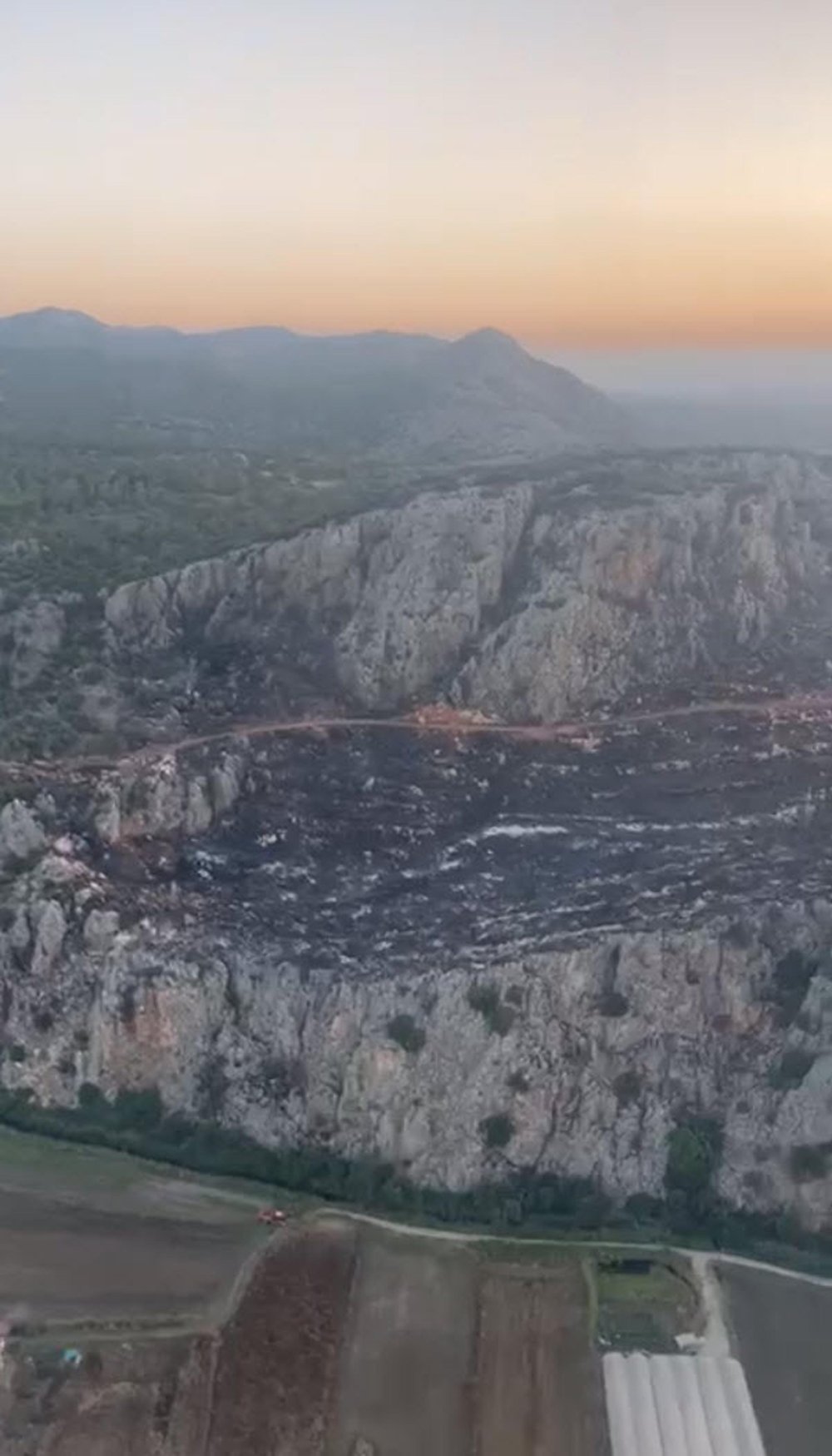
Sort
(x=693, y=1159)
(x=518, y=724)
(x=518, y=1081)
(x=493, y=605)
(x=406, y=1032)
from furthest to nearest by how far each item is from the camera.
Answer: (x=493, y=605), (x=518, y=724), (x=406, y=1032), (x=518, y=1081), (x=693, y=1159)

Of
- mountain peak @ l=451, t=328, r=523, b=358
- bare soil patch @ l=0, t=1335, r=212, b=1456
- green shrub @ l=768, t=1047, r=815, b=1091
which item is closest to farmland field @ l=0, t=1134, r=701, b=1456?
bare soil patch @ l=0, t=1335, r=212, b=1456

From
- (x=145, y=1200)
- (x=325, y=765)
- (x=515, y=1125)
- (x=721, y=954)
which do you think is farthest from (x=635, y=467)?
(x=145, y=1200)

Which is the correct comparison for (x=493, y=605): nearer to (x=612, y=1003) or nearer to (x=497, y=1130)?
(x=612, y=1003)

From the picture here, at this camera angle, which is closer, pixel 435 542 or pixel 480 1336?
pixel 480 1336

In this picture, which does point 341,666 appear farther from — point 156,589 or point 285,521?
point 285,521

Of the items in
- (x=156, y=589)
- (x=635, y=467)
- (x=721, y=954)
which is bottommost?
(x=721, y=954)

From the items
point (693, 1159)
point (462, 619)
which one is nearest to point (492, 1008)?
point (693, 1159)

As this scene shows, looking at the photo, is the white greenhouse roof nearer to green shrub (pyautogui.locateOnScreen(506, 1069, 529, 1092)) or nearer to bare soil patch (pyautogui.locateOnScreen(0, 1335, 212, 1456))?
green shrub (pyautogui.locateOnScreen(506, 1069, 529, 1092))
